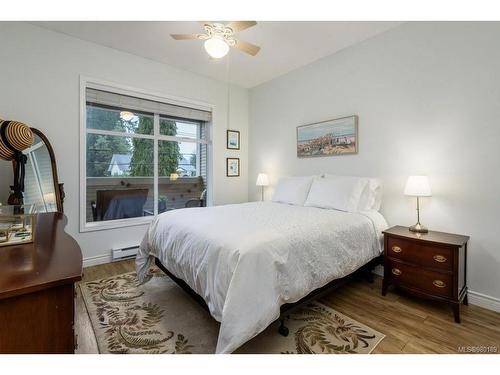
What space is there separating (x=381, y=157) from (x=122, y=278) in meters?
3.19

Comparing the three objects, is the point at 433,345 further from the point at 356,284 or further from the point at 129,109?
the point at 129,109

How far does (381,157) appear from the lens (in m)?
2.85

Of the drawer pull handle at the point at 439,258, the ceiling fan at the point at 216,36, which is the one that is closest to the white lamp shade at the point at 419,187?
the drawer pull handle at the point at 439,258

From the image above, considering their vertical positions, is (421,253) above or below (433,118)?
below

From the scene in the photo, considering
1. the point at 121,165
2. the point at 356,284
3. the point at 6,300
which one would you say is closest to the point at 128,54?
the point at 121,165

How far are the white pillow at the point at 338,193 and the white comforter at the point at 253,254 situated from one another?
182mm

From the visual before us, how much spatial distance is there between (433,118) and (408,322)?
6.16 ft

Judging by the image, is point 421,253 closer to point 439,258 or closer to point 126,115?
point 439,258

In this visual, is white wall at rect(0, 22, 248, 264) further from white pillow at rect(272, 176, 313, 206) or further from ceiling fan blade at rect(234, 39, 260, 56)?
white pillow at rect(272, 176, 313, 206)

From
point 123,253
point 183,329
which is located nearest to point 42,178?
point 123,253

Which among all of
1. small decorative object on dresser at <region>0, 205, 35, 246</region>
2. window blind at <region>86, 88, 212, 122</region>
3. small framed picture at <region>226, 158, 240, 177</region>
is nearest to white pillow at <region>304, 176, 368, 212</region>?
small framed picture at <region>226, 158, 240, 177</region>

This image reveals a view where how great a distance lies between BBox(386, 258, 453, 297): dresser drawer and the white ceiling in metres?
2.48

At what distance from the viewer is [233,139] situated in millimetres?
4430

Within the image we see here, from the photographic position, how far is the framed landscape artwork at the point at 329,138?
121 inches
